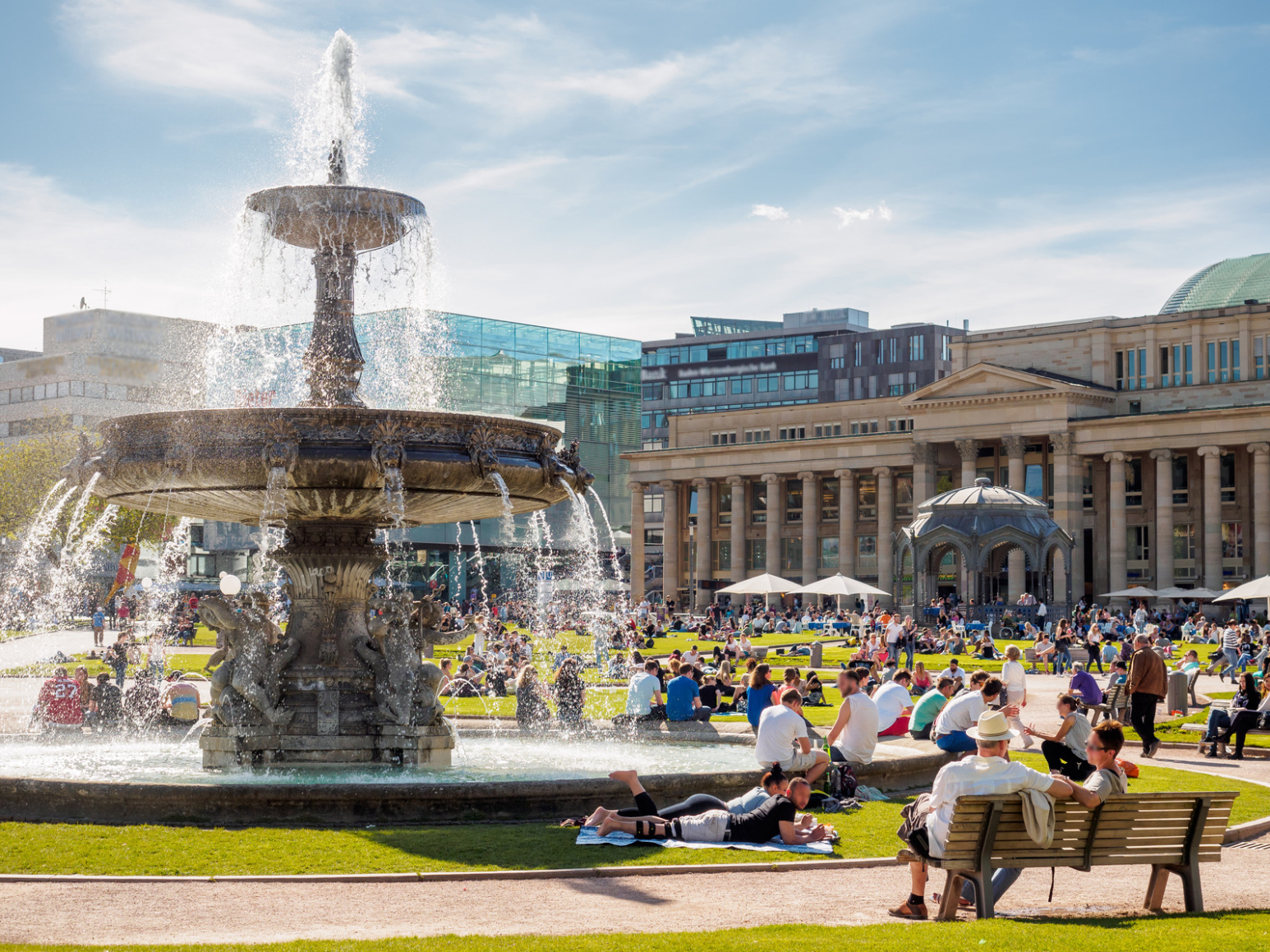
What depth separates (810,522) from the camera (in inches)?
3743

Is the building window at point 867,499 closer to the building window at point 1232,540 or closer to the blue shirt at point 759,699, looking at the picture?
the building window at point 1232,540

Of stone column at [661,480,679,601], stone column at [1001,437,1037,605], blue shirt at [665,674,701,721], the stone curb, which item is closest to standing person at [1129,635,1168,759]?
blue shirt at [665,674,701,721]

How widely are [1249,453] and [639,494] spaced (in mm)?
38084

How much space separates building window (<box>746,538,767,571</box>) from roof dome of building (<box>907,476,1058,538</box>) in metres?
41.8

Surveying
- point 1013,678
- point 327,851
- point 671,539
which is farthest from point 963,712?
point 671,539

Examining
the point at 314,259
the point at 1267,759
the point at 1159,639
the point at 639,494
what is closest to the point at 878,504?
the point at 639,494

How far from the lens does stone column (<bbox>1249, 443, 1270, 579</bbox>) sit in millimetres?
75312

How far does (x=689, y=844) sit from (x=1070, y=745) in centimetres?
631

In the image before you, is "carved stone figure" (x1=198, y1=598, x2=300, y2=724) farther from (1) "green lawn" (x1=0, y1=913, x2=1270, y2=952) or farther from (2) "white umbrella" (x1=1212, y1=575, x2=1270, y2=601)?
(2) "white umbrella" (x1=1212, y1=575, x2=1270, y2=601)

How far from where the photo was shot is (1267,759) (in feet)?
65.9

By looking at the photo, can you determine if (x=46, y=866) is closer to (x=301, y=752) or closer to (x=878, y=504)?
(x=301, y=752)

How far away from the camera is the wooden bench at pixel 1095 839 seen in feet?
29.3

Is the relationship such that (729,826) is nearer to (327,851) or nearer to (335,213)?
(327,851)

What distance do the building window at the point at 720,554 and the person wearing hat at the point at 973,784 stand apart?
92.2 m
